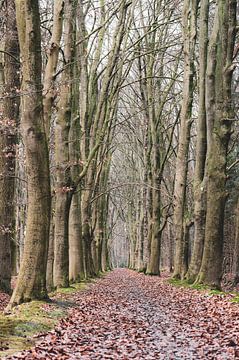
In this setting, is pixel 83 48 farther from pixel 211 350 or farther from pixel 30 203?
pixel 211 350

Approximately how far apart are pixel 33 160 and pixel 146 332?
4.29 metres

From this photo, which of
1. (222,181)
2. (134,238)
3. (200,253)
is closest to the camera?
(222,181)

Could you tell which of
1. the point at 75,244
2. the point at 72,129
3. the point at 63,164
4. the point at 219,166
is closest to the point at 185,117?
the point at 72,129

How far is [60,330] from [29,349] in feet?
6.00

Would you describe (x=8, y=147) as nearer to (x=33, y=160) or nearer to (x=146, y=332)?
(x=33, y=160)

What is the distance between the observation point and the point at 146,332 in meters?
8.77

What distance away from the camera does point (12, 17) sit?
15.9 meters

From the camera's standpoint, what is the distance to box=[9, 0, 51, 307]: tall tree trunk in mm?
10656

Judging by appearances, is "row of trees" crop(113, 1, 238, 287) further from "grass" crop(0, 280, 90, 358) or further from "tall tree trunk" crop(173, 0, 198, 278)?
"grass" crop(0, 280, 90, 358)

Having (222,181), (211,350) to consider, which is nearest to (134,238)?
(222,181)

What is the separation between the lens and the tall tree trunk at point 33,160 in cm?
1066

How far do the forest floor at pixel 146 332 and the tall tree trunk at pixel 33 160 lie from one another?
2.37 feet

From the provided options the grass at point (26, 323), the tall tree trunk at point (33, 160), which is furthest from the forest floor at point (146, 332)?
the tall tree trunk at point (33, 160)

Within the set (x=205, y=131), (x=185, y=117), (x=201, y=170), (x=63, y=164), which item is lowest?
(x=63, y=164)
